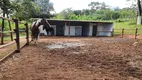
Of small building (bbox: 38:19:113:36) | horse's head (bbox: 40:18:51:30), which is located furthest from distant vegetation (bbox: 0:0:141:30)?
horse's head (bbox: 40:18:51:30)

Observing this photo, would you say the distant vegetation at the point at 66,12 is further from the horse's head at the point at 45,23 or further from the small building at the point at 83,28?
the horse's head at the point at 45,23

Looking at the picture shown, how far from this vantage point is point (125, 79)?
4574mm

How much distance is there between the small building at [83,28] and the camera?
1007 inches

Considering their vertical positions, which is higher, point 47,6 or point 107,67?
point 47,6

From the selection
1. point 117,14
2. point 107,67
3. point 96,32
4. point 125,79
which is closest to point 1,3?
point 96,32

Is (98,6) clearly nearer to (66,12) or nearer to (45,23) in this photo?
(66,12)

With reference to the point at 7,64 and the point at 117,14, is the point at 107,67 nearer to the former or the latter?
the point at 7,64

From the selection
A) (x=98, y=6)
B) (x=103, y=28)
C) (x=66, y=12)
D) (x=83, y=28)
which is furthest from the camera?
(x=98, y=6)

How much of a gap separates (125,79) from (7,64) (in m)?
3.08

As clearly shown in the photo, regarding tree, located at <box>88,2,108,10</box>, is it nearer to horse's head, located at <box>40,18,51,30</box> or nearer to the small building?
the small building

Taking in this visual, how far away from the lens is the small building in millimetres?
25589

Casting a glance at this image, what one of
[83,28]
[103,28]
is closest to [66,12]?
[83,28]

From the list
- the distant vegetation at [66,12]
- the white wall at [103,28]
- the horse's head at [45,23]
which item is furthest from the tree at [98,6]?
the horse's head at [45,23]

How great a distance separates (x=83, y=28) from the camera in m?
27.6
